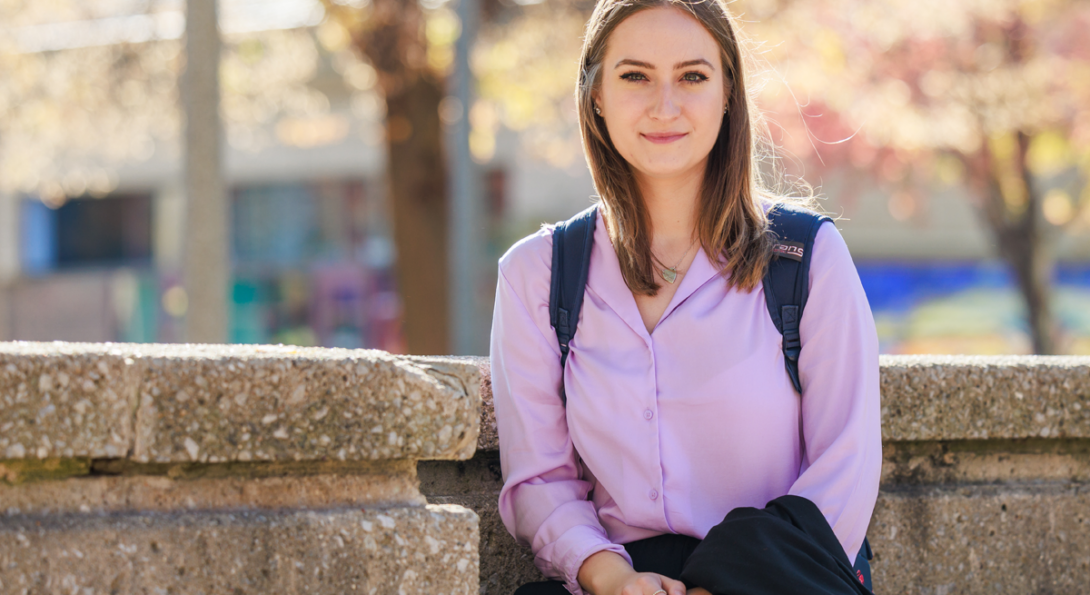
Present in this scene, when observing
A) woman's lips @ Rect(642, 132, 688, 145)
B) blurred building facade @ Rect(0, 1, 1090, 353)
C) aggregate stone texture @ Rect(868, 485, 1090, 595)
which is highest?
woman's lips @ Rect(642, 132, 688, 145)

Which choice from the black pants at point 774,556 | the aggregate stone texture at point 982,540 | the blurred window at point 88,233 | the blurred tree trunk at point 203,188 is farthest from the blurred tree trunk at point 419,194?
the blurred window at point 88,233

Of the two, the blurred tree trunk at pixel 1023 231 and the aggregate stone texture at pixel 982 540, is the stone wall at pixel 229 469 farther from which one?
the blurred tree trunk at pixel 1023 231

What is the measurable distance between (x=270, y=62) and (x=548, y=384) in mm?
10421

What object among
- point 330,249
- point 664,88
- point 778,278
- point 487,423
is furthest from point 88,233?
point 778,278

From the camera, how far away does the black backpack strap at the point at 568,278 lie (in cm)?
252

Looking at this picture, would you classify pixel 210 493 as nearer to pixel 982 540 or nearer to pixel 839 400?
pixel 839 400

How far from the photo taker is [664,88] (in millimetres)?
2520

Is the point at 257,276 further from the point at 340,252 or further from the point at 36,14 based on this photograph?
the point at 36,14

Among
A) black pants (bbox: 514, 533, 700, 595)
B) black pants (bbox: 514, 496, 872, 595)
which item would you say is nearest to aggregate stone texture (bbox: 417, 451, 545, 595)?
black pants (bbox: 514, 533, 700, 595)

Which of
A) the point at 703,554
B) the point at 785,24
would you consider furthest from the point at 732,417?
the point at 785,24

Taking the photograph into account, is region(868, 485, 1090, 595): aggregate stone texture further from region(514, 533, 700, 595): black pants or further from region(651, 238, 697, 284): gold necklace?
region(651, 238, 697, 284): gold necklace

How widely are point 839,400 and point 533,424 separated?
26.8 inches

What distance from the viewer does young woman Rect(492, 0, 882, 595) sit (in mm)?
2346

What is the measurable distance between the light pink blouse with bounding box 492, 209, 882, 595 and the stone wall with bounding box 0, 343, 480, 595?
0.73 feet
